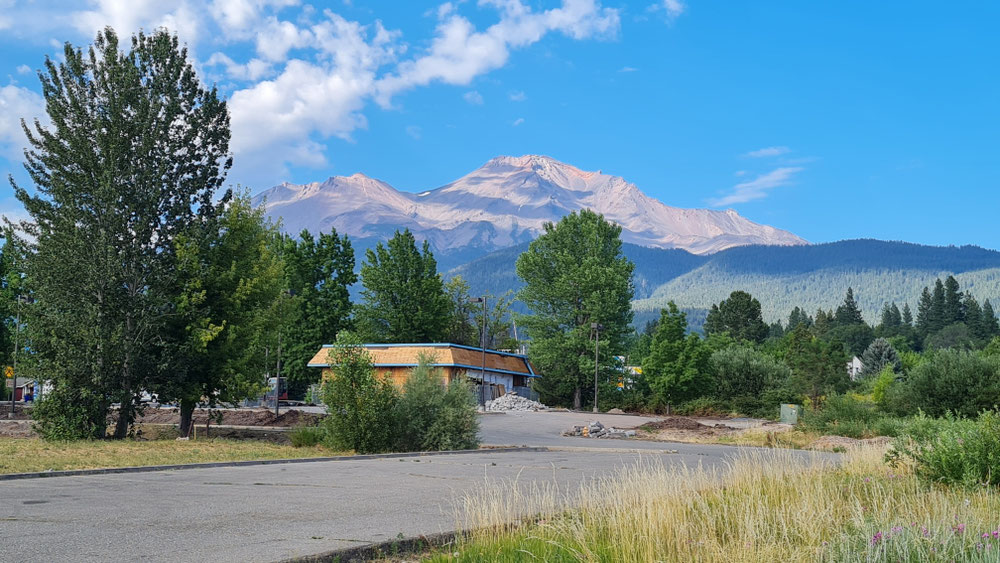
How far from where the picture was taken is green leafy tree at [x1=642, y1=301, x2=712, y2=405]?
6128 centimetres

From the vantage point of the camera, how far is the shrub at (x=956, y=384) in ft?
106

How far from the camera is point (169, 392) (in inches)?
1041

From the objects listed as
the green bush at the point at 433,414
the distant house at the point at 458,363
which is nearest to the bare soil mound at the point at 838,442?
the green bush at the point at 433,414

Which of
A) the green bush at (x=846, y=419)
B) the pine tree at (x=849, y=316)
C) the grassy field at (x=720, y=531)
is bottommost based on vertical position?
the green bush at (x=846, y=419)

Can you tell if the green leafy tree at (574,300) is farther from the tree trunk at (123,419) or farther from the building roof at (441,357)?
the tree trunk at (123,419)

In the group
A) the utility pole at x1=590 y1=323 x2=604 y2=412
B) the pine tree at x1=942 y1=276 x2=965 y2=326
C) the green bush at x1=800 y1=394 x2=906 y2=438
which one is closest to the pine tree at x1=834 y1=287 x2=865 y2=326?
the pine tree at x1=942 y1=276 x2=965 y2=326

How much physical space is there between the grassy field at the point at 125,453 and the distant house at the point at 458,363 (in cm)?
3249

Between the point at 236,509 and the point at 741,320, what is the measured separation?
141 m

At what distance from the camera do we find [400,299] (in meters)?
77.1

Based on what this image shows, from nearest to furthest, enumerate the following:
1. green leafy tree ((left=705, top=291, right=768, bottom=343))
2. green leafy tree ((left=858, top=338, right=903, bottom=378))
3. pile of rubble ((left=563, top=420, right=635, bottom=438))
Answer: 1. pile of rubble ((left=563, top=420, right=635, bottom=438))
2. green leafy tree ((left=858, top=338, right=903, bottom=378))
3. green leafy tree ((left=705, top=291, right=768, bottom=343))

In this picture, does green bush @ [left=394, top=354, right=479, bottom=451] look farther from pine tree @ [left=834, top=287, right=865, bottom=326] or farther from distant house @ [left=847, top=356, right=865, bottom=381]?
pine tree @ [left=834, top=287, right=865, bottom=326]

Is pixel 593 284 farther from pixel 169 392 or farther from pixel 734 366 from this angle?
pixel 169 392

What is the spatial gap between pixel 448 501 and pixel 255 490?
3.15 meters

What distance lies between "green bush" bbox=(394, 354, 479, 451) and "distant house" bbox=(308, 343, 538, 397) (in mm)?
31186
